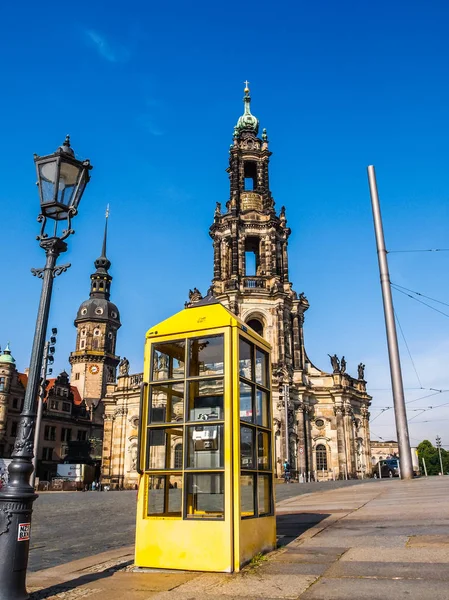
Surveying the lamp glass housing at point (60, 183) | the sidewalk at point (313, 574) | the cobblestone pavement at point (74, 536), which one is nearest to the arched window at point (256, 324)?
the cobblestone pavement at point (74, 536)

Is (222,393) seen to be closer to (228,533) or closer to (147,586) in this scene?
(228,533)

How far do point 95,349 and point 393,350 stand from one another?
7121 centimetres

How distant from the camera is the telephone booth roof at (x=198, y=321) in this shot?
5.83m

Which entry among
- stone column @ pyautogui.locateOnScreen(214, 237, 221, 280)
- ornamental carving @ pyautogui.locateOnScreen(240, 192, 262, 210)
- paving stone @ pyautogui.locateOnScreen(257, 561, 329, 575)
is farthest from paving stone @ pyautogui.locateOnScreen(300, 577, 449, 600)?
ornamental carving @ pyautogui.locateOnScreen(240, 192, 262, 210)

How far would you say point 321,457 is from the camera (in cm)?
4844

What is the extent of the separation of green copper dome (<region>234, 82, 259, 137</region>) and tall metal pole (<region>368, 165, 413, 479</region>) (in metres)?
45.4

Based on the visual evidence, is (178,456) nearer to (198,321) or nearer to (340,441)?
(198,321)

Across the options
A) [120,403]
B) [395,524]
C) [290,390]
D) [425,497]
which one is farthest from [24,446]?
[120,403]

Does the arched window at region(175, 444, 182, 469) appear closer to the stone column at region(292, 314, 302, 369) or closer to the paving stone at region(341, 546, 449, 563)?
the paving stone at region(341, 546, 449, 563)

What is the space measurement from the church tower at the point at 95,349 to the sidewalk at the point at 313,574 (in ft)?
247

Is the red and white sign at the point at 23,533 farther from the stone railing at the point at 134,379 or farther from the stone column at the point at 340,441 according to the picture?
the stone railing at the point at 134,379

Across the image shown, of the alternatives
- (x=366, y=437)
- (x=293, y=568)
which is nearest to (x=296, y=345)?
(x=366, y=437)

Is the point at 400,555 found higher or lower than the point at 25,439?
lower

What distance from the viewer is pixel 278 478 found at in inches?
1649
